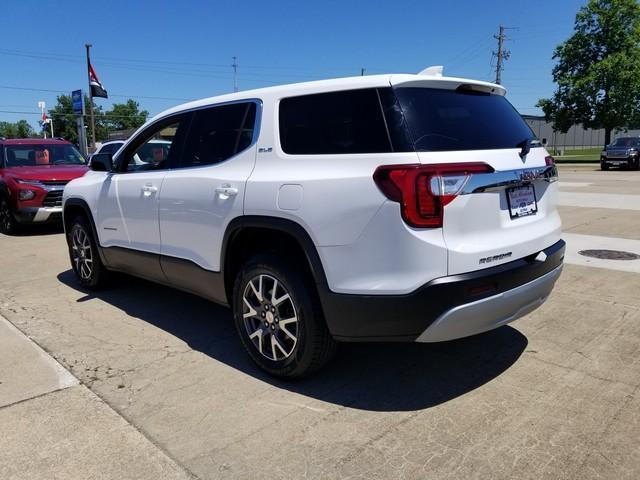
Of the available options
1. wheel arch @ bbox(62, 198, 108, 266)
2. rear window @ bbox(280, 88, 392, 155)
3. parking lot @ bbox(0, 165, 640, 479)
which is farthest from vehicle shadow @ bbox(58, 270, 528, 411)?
rear window @ bbox(280, 88, 392, 155)

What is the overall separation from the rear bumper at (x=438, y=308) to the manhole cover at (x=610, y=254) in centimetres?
413

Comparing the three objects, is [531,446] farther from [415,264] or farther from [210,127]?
[210,127]

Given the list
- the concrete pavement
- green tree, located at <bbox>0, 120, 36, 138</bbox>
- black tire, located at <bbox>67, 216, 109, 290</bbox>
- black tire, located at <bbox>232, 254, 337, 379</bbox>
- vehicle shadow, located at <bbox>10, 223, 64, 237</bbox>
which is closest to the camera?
the concrete pavement

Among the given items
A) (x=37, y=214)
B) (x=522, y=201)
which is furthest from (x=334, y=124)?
(x=37, y=214)

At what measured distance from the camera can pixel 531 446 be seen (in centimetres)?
262

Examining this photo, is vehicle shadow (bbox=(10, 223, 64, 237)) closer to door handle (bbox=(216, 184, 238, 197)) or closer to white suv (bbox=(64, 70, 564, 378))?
white suv (bbox=(64, 70, 564, 378))

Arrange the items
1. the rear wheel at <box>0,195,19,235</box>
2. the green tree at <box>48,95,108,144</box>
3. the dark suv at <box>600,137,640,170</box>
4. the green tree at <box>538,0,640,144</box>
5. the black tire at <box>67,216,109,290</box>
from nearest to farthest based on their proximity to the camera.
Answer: the black tire at <box>67,216,109,290</box> < the rear wheel at <box>0,195,19,235</box> < the dark suv at <box>600,137,640,170</box> < the green tree at <box>538,0,640,144</box> < the green tree at <box>48,95,108,144</box>

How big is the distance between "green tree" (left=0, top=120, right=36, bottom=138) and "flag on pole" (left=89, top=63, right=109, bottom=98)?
11281cm

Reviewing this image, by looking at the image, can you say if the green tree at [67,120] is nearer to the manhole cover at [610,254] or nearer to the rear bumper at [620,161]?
the rear bumper at [620,161]

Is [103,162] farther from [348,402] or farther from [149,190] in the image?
[348,402]

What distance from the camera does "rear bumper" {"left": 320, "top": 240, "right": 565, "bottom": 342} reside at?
2.70 metres

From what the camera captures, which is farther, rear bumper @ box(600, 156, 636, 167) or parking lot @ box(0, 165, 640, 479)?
rear bumper @ box(600, 156, 636, 167)

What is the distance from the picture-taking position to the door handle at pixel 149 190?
4230 mm

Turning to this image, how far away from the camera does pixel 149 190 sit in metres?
4.29
